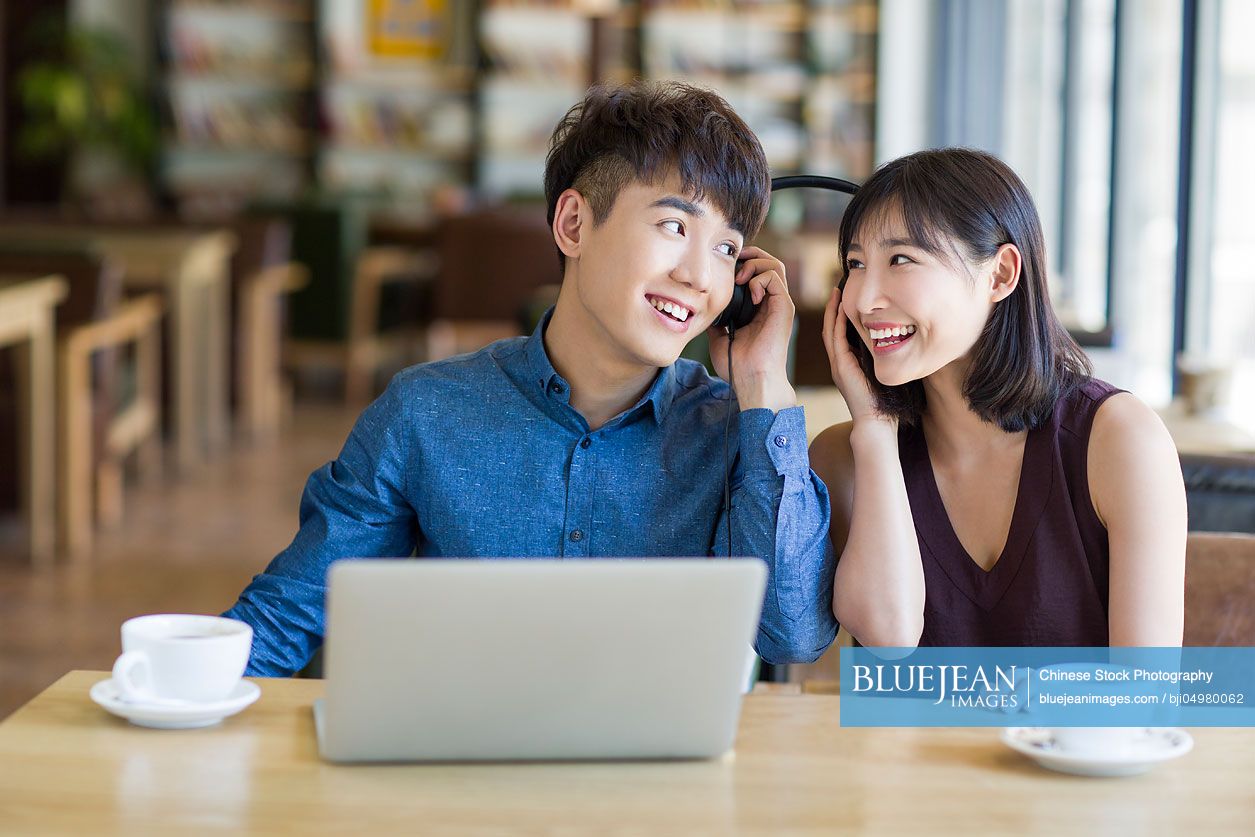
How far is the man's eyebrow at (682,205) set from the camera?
1.50m

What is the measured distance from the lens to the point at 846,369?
1.59 m

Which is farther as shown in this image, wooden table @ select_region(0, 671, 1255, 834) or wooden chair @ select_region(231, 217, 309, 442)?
wooden chair @ select_region(231, 217, 309, 442)

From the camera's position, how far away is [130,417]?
15.8 feet

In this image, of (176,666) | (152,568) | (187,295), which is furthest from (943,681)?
(187,295)

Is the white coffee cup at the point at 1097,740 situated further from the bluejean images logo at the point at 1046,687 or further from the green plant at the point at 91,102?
the green plant at the point at 91,102

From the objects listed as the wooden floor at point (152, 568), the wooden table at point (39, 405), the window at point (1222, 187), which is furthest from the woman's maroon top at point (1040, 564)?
the wooden table at point (39, 405)

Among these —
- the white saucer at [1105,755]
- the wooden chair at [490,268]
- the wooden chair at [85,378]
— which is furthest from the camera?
the wooden chair at [490,268]

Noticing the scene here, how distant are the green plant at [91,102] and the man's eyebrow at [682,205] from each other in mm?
7300

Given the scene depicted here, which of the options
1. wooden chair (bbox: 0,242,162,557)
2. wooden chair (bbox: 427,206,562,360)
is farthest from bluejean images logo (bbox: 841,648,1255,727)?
wooden chair (bbox: 427,206,562,360)

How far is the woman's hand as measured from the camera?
158 cm

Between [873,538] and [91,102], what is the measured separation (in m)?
7.64

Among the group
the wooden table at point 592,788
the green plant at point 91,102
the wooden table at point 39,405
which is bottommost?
the wooden table at point 39,405

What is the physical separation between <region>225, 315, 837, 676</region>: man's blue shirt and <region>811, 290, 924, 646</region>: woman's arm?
32mm

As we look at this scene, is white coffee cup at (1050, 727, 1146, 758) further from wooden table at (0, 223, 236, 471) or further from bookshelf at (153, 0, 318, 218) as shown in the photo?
bookshelf at (153, 0, 318, 218)
